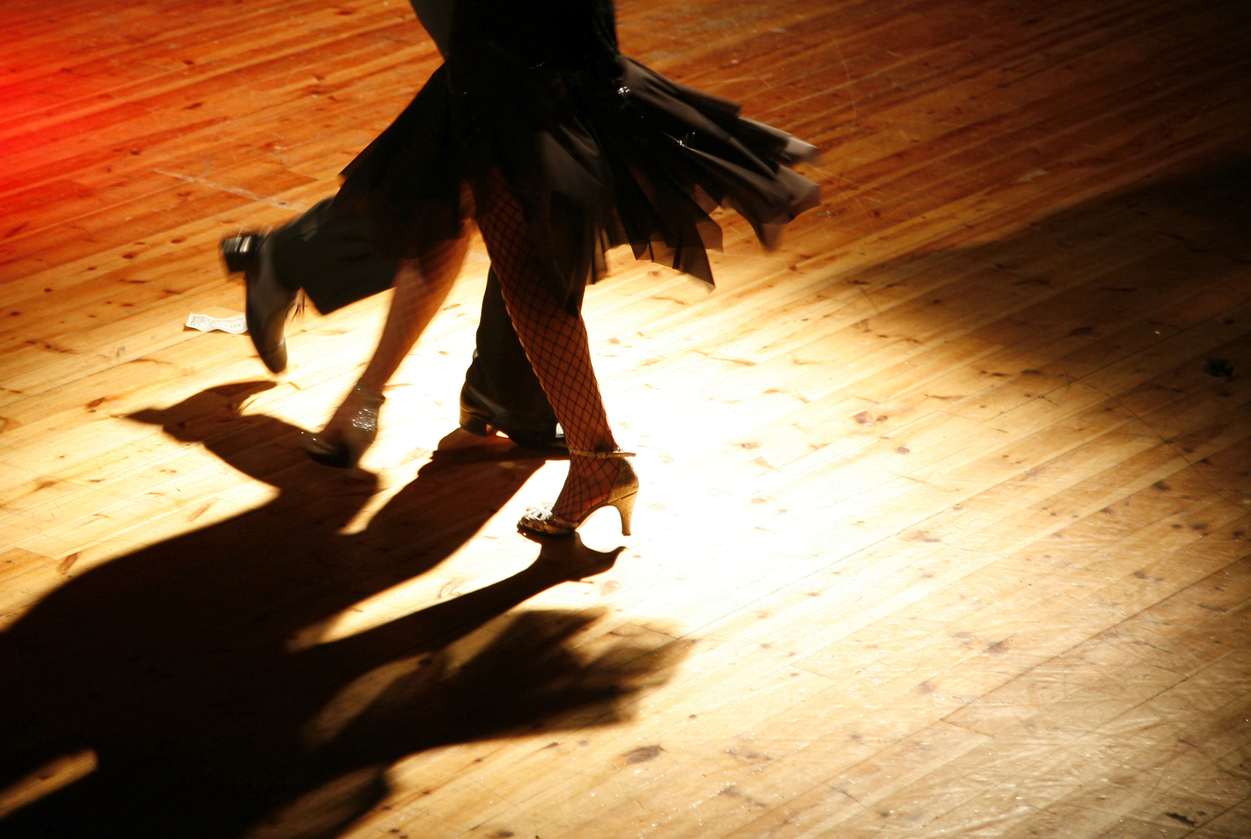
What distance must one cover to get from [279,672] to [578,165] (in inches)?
35.6

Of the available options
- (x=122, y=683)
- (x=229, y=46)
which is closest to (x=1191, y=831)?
(x=122, y=683)

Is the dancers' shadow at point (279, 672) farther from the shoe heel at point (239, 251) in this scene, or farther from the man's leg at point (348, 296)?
the shoe heel at point (239, 251)

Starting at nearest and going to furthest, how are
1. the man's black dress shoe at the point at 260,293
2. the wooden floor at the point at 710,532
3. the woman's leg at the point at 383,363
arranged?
the wooden floor at the point at 710,532 → the man's black dress shoe at the point at 260,293 → the woman's leg at the point at 383,363

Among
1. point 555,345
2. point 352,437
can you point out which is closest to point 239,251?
point 352,437

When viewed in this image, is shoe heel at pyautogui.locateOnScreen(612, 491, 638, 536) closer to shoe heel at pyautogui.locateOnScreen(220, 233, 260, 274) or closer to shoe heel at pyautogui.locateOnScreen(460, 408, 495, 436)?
shoe heel at pyautogui.locateOnScreen(460, 408, 495, 436)

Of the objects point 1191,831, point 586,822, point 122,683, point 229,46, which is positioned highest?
point 229,46

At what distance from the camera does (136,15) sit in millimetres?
5523

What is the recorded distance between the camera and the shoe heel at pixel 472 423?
248cm

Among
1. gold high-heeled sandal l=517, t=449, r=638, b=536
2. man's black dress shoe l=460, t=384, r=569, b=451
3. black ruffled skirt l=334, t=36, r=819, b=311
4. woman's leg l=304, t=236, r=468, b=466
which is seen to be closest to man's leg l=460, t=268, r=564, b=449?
man's black dress shoe l=460, t=384, r=569, b=451

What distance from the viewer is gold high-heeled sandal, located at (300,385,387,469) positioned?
2.41 meters

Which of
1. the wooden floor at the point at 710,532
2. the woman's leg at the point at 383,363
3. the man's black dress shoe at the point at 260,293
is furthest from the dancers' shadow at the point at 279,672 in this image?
the man's black dress shoe at the point at 260,293

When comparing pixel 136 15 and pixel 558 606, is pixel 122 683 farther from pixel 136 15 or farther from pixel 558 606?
pixel 136 15

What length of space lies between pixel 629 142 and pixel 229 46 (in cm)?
360

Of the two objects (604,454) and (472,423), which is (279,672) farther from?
(472,423)
